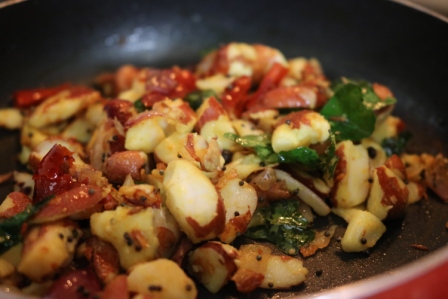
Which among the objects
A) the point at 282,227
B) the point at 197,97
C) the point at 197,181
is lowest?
the point at 282,227

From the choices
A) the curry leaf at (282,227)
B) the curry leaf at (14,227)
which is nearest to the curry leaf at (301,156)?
the curry leaf at (282,227)

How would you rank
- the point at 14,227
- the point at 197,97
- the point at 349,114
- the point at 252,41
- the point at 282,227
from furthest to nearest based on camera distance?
1. the point at 252,41
2. the point at 197,97
3. the point at 349,114
4. the point at 282,227
5. the point at 14,227

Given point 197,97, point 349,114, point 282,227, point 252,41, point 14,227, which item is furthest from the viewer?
point 252,41

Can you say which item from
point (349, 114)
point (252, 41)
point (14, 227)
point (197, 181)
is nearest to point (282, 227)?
point (197, 181)

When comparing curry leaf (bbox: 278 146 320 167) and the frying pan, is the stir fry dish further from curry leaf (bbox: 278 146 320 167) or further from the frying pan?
the frying pan

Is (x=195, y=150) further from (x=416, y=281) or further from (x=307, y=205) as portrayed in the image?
(x=416, y=281)

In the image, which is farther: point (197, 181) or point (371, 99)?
point (371, 99)

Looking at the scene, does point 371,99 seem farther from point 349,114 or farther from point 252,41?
point 252,41

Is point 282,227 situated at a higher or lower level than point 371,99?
lower

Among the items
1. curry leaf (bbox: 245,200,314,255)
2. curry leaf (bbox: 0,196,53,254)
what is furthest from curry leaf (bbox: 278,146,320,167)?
curry leaf (bbox: 0,196,53,254)
